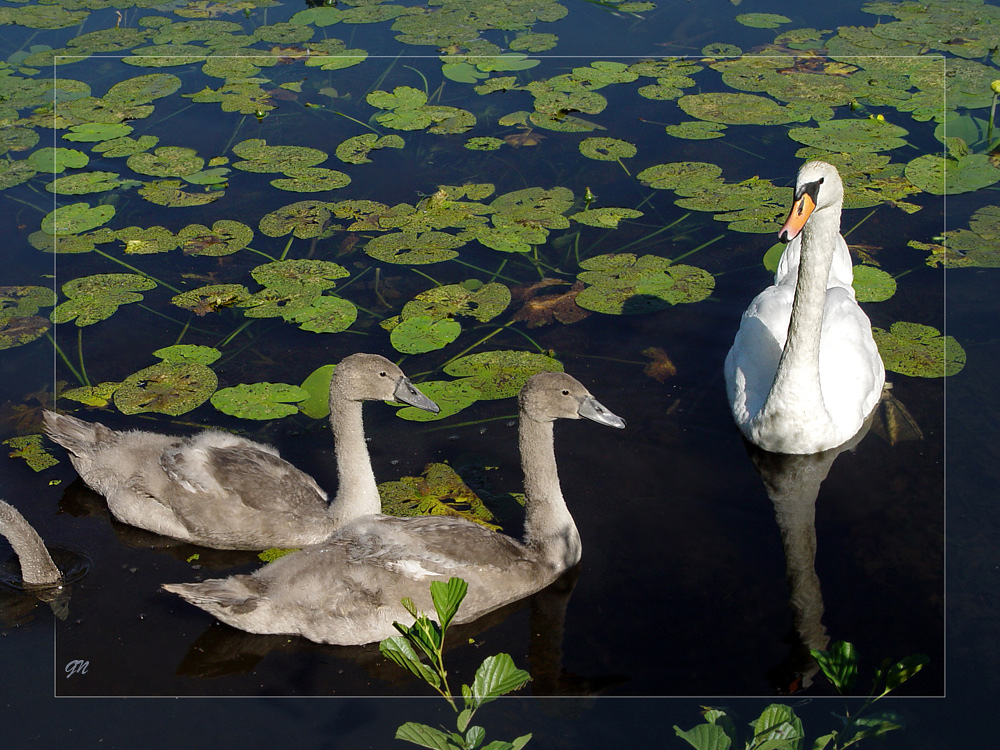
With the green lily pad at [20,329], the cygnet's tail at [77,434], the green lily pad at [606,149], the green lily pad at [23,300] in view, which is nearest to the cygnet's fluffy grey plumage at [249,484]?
the cygnet's tail at [77,434]

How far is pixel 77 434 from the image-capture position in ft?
20.4

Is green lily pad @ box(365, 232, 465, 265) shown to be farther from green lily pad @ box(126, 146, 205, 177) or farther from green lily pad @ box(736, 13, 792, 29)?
green lily pad @ box(736, 13, 792, 29)

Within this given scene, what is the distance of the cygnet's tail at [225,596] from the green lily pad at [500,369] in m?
2.24

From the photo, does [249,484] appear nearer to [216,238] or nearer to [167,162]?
A: [216,238]

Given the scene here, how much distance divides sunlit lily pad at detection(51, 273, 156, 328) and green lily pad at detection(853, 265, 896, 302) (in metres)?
5.58

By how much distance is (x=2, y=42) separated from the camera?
13.2 metres

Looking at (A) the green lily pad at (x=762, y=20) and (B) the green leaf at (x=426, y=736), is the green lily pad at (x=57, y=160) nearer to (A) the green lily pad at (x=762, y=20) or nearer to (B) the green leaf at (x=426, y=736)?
(A) the green lily pad at (x=762, y=20)

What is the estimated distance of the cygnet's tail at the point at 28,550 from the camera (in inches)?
214

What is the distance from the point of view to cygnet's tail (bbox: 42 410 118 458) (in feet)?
20.4

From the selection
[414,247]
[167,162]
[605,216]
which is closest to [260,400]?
[414,247]

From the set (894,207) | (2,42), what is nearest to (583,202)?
(894,207)

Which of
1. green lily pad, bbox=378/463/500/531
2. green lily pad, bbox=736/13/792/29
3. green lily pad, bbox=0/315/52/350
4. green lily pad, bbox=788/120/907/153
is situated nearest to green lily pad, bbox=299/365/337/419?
green lily pad, bbox=378/463/500/531

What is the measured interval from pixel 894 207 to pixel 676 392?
333 cm

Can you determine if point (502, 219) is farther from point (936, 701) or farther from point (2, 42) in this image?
point (2, 42)
